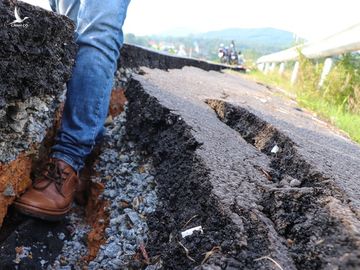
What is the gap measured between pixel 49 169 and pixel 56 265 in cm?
38

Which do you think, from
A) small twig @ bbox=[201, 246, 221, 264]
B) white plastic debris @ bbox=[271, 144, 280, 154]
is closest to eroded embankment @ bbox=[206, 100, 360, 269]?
white plastic debris @ bbox=[271, 144, 280, 154]

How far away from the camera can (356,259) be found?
817mm

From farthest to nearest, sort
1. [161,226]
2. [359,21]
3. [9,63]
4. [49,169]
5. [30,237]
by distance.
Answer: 1. [359,21]
2. [49,169]
3. [30,237]
4. [161,226]
5. [9,63]

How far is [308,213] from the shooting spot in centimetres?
110

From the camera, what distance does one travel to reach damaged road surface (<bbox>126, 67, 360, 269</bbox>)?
97 cm

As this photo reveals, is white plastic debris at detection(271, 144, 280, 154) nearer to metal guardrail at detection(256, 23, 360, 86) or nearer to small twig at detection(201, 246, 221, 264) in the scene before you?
small twig at detection(201, 246, 221, 264)

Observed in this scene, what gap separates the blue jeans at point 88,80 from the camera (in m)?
1.64

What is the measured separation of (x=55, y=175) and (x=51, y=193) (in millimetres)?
80

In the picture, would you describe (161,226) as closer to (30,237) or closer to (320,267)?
(30,237)

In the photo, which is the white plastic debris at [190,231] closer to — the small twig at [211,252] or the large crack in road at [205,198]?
the large crack in road at [205,198]

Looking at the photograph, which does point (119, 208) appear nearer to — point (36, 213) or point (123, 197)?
point (123, 197)

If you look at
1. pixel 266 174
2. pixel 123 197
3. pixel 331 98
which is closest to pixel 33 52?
pixel 123 197

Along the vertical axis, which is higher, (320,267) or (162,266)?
(320,267)

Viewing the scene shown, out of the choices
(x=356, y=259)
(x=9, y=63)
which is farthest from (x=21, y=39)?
(x=356, y=259)
